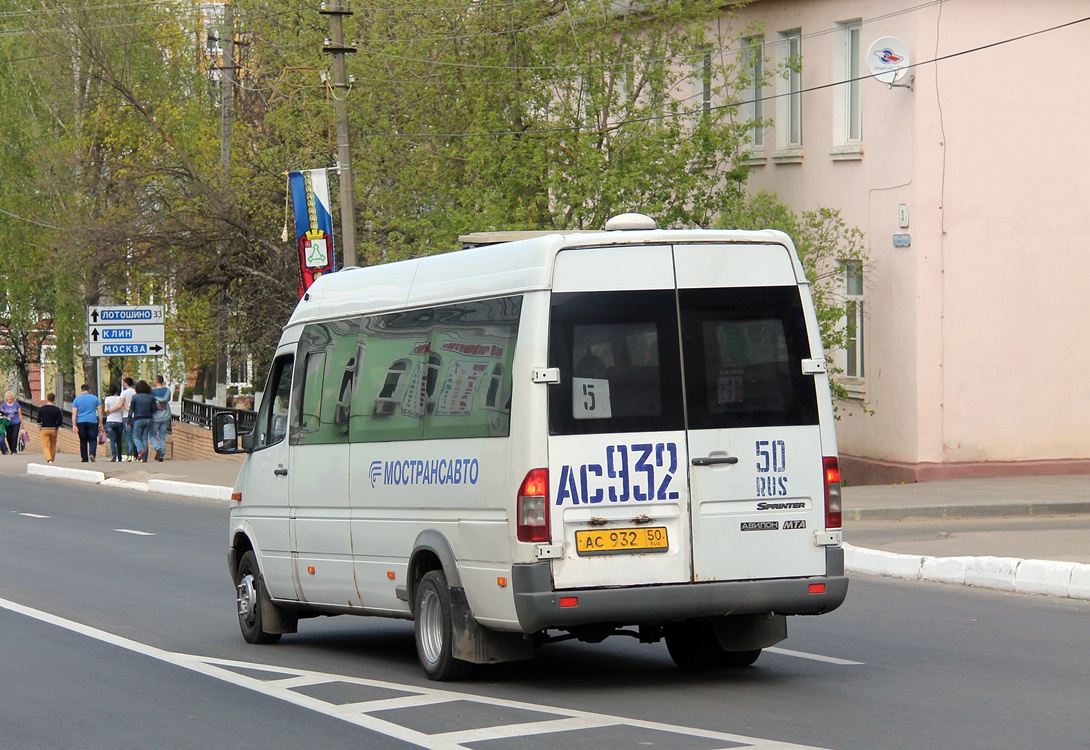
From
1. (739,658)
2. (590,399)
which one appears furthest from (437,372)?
(739,658)

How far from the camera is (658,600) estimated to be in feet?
29.0

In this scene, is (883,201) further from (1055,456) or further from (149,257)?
(149,257)

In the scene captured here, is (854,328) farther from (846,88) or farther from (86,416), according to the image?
(86,416)

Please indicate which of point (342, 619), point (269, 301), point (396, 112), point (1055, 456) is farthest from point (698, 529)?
point (269, 301)

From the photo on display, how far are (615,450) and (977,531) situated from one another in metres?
10.2

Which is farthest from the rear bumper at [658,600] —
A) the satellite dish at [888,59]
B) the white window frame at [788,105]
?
the white window frame at [788,105]

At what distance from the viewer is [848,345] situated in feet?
83.9

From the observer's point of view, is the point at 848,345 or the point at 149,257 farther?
the point at 149,257

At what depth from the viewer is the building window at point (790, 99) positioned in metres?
27.0

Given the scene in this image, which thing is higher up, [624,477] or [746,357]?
[746,357]

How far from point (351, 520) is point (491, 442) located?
1.87 metres

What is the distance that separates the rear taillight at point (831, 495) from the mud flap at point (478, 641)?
1718 mm

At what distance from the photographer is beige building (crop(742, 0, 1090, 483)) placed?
23719mm

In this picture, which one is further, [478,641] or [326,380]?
[326,380]
